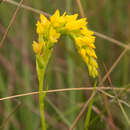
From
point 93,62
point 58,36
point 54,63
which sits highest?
point 54,63

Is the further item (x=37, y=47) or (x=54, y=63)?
(x=54, y=63)

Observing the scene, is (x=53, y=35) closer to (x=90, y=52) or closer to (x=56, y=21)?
(x=56, y=21)

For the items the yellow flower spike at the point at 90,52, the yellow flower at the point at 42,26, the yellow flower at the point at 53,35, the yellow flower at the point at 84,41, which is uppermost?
the yellow flower at the point at 42,26

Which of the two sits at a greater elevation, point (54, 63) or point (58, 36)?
point (54, 63)

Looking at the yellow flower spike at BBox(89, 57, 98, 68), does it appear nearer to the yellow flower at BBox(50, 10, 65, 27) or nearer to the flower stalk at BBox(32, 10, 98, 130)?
the flower stalk at BBox(32, 10, 98, 130)

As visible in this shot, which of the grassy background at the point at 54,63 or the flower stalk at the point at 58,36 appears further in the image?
the grassy background at the point at 54,63

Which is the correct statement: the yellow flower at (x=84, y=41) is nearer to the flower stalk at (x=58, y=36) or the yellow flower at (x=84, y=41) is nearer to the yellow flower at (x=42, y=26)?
the flower stalk at (x=58, y=36)

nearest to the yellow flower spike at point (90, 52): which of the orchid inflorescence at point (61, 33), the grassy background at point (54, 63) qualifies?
the orchid inflorescence at point (61, 33)

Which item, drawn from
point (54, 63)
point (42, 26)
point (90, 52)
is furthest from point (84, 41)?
point (54, 63)

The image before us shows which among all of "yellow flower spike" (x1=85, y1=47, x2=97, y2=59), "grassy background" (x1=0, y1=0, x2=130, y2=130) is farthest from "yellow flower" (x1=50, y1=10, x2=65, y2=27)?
"grassy background" (x1=0, y1=0, x2=130, y2=130)

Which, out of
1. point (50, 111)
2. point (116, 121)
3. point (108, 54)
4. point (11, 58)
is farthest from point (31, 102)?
point (108, 54)

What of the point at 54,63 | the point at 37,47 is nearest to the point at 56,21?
the point at 37,47
